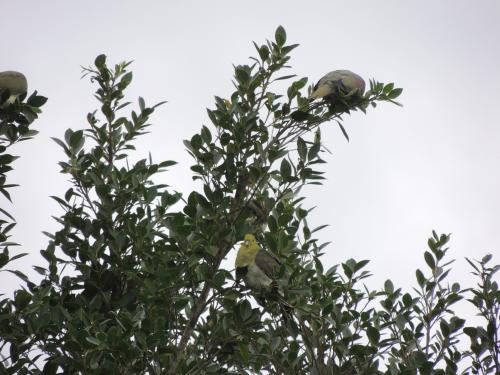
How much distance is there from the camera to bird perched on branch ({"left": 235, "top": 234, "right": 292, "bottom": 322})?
3.83 metres

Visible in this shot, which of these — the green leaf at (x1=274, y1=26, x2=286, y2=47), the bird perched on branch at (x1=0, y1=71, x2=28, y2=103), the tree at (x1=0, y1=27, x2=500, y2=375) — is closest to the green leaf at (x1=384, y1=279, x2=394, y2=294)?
the tree at (x1=0, y1=27, x2=500, y2=375)

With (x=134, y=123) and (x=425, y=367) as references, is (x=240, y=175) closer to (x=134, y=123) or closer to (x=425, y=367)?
(x=134, y=123)

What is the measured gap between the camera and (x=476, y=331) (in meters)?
4.55

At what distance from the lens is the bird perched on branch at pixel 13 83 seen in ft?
13.9

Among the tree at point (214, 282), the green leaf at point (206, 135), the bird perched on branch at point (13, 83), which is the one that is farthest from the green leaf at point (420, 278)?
the bird perched on branch at point (13, 83)

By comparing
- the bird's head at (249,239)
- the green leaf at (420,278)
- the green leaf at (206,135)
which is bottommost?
the bird's head at (249,239)

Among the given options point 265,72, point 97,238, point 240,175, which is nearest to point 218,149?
point 240,175

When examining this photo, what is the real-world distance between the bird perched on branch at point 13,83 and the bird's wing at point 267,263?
6.86 feet

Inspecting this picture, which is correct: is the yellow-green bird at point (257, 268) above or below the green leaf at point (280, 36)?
below

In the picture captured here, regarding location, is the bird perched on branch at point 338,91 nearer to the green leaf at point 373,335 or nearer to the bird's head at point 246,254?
the bird's head at point 246,254

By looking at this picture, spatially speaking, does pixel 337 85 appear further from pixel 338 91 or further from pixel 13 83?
pixel 13 83

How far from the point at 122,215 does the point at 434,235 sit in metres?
2.54

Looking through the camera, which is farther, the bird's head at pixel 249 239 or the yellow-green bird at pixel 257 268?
the bird's head at pixel 249 239

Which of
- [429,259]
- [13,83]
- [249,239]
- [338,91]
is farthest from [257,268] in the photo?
[13,83]
